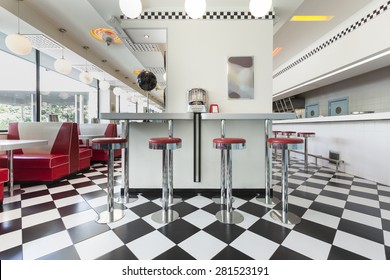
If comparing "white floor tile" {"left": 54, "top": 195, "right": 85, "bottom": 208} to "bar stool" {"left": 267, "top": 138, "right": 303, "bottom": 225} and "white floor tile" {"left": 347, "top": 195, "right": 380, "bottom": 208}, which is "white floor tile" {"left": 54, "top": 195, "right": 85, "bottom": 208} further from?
"white floor tile" {"left": 347, "top": 195, "right": 380, "bottom": 208}

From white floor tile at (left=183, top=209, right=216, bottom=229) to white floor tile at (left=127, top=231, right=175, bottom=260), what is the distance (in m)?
0.35

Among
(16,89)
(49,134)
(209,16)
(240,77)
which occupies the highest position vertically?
(209,16)

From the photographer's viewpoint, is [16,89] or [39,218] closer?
[39,218]

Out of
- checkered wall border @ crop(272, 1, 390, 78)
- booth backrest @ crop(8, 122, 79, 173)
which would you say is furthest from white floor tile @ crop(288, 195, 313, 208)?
booth backrest @ crop(8, 122, 79, 173)

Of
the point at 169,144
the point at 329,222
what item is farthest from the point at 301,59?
the point at 169,144

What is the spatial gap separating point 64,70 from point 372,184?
6451 mm

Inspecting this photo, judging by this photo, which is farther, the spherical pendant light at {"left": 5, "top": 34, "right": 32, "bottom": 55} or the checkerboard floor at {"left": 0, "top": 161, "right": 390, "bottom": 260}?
the spherical pendant light at {"left": 5, "top": 34, "right": 32, "bottom": 55}

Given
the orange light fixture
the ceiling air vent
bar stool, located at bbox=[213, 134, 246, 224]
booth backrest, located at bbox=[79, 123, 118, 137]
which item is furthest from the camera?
booth backrest, located at bbox=[79, 123, 118, 137]

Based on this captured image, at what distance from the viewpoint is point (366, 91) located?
4520mm

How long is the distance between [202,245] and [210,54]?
2388mm

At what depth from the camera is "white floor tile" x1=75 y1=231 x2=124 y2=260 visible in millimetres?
1350

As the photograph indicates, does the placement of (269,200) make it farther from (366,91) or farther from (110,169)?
(366,91)

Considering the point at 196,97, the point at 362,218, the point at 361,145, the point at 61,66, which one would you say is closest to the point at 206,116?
the point at 196,97
